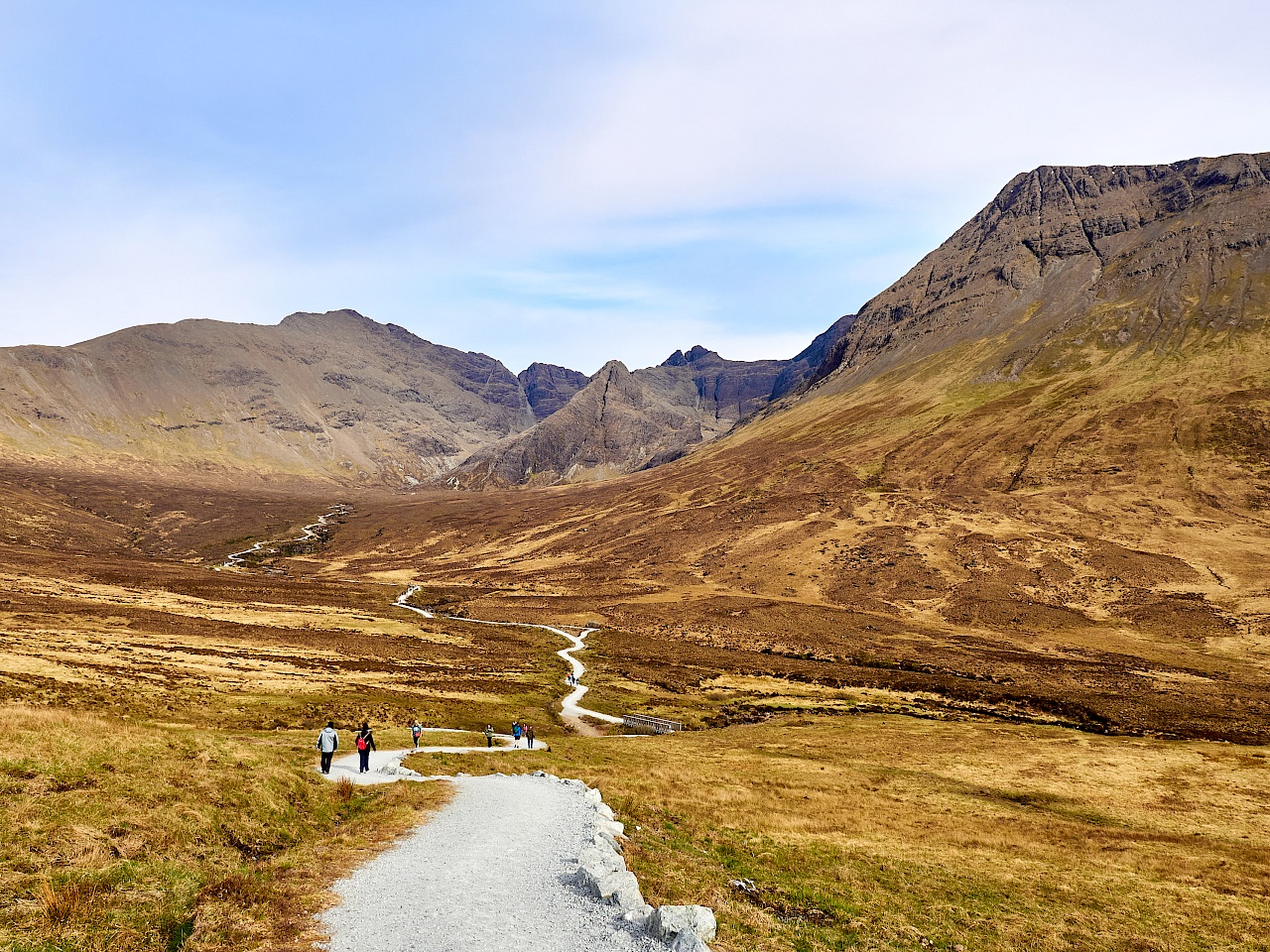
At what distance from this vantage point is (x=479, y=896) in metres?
14.8

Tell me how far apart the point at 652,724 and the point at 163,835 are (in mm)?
44887

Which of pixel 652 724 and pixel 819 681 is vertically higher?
pixel 652 724

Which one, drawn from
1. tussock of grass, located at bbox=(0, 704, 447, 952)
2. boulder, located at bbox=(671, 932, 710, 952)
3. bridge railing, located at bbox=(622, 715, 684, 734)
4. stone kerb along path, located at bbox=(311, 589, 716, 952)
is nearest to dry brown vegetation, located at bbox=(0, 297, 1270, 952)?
tussock of grass, located at bbox=(0, 704, 447, 952)

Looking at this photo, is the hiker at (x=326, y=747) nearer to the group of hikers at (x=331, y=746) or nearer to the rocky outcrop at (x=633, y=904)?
the group of hikers at (x=331, y=746)

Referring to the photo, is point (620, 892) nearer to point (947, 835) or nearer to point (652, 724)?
point (947, 835)

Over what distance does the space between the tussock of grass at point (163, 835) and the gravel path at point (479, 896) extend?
3.34 feet

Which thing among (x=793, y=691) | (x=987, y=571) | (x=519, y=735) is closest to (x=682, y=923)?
(x=519, y=735)

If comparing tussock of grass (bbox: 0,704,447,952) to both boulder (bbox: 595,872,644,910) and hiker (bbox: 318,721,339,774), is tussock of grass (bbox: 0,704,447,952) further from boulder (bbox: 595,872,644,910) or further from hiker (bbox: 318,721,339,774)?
boulder (bbox: 595,872,644,910)

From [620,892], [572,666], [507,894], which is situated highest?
[620,892]

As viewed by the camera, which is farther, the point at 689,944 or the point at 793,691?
the point at 793,691

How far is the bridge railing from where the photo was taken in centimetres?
5692

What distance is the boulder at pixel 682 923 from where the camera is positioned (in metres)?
12.6

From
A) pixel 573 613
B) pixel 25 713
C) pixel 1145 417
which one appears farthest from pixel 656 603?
pixel 1145 417

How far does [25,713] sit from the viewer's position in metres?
21.2
